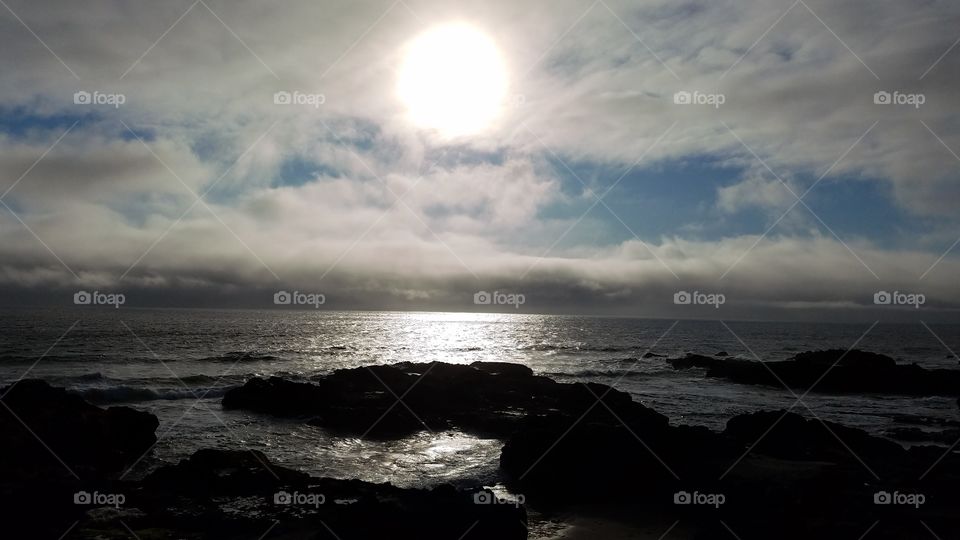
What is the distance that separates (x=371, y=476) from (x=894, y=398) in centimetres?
4540

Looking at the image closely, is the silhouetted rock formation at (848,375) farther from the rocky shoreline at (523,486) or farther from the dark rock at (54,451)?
the dark rock at (54,451)

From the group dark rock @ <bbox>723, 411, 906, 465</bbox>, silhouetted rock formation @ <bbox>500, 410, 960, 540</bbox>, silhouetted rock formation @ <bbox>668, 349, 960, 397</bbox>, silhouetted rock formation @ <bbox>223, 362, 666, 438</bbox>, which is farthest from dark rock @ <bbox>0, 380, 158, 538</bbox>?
silhouetted rock formation @ <bbox>668, 349, 960, 397</bbox>

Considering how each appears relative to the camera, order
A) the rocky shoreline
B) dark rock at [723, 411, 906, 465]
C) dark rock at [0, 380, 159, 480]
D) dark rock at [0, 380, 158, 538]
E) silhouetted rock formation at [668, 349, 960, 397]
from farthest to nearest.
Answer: silhouetted rock formation at [668, 349, 960, 397], dark rock at [723, 411, 906, 465], dark rock at [0, 380, 159, 480], dark rock at [0, 380, 158, 538], the rocky shoreline

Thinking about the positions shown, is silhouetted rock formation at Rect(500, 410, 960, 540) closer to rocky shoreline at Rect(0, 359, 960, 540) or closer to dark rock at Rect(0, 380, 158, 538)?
rocky shoreline at Rect(0, 359, 960, 540)

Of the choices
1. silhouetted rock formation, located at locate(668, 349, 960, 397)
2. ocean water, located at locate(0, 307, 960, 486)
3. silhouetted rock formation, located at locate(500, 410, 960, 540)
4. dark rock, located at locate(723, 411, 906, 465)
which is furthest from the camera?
silhouetted rock formation, located at locate(668, 349, 960, 397)

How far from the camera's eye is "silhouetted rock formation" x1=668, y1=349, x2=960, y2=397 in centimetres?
4809

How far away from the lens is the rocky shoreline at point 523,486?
1236cm

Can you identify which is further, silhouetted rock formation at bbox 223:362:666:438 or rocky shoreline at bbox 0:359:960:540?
silhouetted rock formation at bbox 223:362:666:438

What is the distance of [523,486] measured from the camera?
17969 millimetres

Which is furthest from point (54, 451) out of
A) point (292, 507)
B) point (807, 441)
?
point (807, 441)

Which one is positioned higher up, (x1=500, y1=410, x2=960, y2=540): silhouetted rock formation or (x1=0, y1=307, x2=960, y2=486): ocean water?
(x1=500, y1=410, x2=960, y2=540): silhouetted rock formation

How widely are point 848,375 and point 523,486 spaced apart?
45277 mm

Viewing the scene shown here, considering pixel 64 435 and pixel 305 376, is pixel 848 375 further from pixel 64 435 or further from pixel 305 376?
pixel 64 435

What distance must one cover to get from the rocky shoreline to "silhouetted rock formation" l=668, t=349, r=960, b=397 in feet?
112
